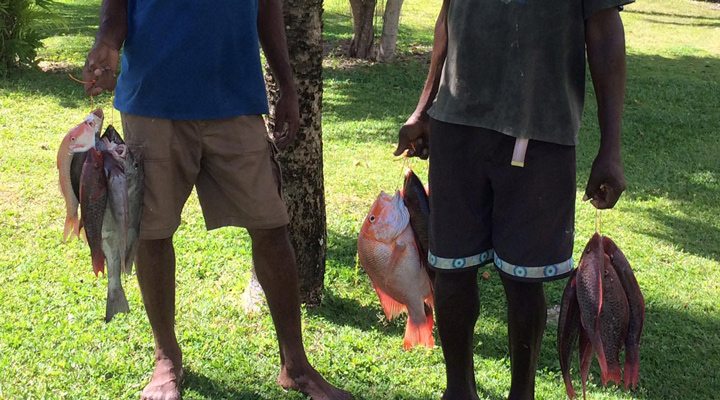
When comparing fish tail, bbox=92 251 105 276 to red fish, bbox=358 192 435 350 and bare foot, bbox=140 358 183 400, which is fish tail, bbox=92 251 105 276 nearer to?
bare foot, bbox=140 358 183 400

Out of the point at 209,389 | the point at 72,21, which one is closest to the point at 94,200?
the point at 209,389

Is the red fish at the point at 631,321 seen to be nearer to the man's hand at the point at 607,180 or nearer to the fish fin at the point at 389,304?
the man's hand at the point at 607,180

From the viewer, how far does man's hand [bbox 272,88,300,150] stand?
3.50 m

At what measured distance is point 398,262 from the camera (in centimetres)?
336

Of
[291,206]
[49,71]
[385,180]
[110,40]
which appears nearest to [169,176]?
[110,40]

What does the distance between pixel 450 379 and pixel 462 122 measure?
1.05 m

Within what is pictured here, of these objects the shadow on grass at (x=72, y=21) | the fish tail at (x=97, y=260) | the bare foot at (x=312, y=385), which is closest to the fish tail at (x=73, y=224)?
the fish tail at (x=97, y=260)

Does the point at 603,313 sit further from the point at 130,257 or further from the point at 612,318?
the point at 130,257

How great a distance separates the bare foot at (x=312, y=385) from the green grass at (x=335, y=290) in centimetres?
5

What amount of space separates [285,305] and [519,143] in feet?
4.00

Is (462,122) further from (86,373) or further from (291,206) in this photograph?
(86,373)

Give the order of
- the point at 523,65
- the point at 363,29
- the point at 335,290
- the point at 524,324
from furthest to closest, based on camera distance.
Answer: the point at 363,29 < the point at 335,290 < the point at 524,324 < the point at 523,65

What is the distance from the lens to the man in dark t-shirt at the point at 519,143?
2.74m

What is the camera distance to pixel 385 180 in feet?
22.9
